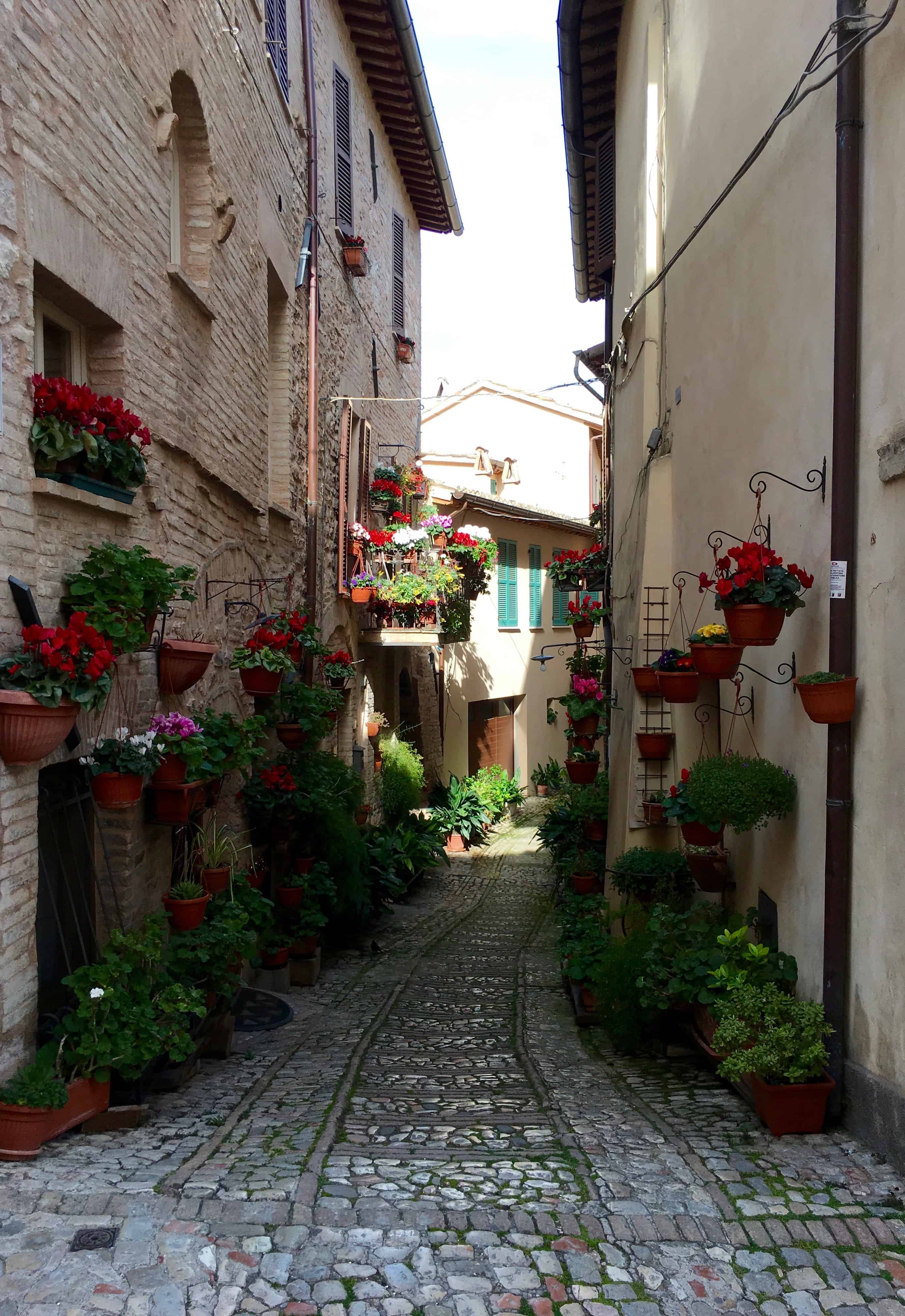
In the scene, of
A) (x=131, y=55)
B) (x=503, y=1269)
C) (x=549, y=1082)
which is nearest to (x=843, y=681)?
(x=503, y=1269)

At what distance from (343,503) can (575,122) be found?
5246 millimetres

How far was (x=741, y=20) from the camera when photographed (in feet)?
19.9

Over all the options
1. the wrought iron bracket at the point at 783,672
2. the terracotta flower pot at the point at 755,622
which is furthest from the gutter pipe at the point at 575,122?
the terracotta flower pot at the point at 755,622

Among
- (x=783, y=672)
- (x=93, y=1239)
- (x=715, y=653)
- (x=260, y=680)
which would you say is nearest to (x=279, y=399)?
(x=260, y=680)

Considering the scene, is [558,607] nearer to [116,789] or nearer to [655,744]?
[655,744]

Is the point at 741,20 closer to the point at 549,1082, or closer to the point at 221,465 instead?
the point at 221,465

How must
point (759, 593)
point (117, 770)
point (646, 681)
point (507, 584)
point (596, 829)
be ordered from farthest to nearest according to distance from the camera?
1. point (507, 584)
2. point (596, 829)
3. point (646, 681)
4. point (117, 770)
5. point (759, 593)

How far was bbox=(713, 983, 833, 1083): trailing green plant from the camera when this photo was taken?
423 cm

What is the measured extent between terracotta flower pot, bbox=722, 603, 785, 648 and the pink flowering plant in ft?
9.20

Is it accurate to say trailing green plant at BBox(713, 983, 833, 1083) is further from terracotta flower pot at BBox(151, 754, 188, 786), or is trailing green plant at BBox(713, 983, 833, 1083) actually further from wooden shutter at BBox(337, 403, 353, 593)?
wooden shutter at BBox(337, 403, 353, 593)

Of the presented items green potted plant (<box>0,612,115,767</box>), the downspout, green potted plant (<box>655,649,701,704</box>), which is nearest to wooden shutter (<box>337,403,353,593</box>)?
the downspout

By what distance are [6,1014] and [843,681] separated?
3594mm

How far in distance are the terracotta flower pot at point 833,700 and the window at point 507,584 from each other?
15.9 meters

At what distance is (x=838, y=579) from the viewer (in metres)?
4.30
